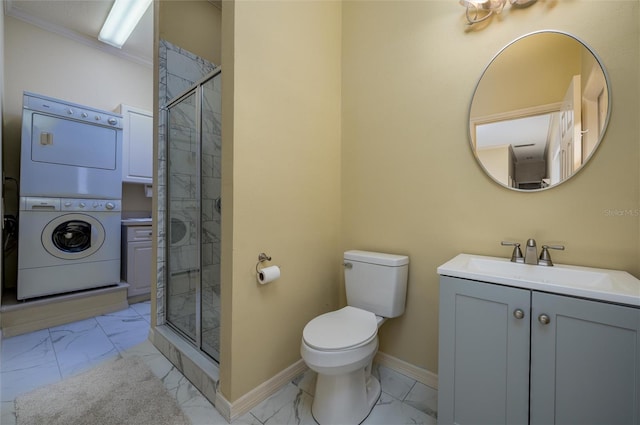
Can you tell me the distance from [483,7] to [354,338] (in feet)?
6.12

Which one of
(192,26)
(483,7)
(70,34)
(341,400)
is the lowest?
(341,400)

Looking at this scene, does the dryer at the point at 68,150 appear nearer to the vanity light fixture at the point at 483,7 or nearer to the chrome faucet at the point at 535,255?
the vanity light fixture at the point at 483,7

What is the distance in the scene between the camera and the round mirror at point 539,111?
119 cm

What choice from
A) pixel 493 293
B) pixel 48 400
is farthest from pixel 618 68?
pixel 48 400

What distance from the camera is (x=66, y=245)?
2.55 m

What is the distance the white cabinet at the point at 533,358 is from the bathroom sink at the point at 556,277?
28 millimetres

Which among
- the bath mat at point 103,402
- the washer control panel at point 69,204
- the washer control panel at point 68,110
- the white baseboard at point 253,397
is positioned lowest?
the bath mat at point 103,402

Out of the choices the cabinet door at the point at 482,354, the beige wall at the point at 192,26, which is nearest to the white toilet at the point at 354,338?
the cabinet door at the point at 482,354

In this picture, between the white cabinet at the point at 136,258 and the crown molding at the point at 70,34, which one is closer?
the crown molding at the point at 70,34

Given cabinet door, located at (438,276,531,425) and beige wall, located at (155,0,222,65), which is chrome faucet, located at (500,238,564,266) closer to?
cabinet door, located at (438,276,531,425)

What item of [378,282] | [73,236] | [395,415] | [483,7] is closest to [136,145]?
[73,236]

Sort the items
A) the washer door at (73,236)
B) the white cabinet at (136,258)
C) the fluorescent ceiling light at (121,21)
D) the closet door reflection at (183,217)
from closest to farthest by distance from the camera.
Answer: the closet door reflection at (183,217), the washer door at (73,236), the fluorescent ceiling light at (121,21), the white cabinet at (136,258)

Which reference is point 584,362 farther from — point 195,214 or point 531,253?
point 195,214

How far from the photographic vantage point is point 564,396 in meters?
0.91
